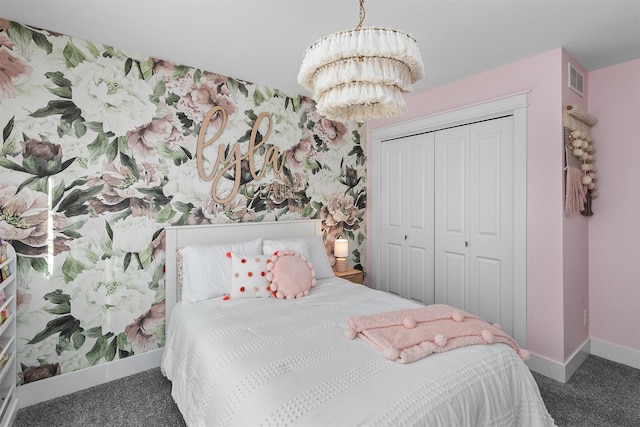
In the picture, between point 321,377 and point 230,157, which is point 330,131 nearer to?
→ point 230,157

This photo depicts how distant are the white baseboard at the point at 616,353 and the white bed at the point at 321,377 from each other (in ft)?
5.98

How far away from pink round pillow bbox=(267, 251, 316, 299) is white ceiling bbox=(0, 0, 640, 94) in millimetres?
1628

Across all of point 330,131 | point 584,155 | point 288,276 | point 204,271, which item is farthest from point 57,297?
point 584,155

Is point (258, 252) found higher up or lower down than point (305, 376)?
higher up

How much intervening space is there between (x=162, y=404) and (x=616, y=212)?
3.88m

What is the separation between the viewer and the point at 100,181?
96.1 inches

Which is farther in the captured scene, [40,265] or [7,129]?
[40,265]

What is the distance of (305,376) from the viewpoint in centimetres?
136

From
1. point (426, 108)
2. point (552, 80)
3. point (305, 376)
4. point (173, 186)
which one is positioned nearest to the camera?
point (305, 376)

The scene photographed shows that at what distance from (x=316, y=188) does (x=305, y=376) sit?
2497mm

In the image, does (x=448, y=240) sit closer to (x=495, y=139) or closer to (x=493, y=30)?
(x=495, y=139)

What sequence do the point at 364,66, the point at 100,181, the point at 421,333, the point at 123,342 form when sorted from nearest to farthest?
1. the point at 364,66
2. the point at 421,333
3. the point at 100,181
4. the point at 123,342

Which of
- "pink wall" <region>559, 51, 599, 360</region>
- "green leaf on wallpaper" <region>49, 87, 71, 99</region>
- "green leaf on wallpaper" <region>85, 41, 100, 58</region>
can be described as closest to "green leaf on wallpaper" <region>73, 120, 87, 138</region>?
"green leaf on wallpaper" <region>49, 87, 71, 99</region>

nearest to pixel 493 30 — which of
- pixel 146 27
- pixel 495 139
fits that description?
pixel 495 139
